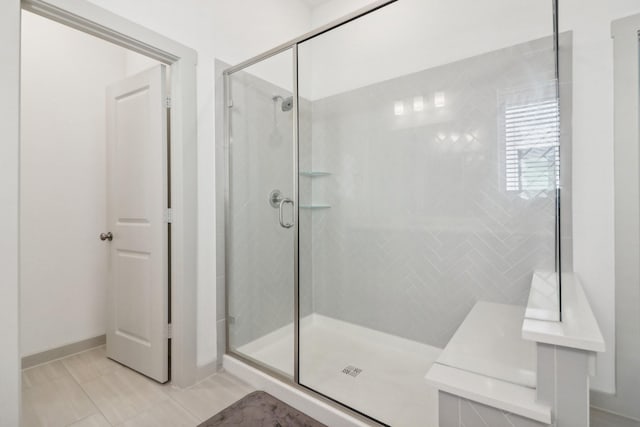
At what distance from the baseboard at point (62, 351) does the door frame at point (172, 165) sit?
3.36 ft

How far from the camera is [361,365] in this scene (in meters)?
2.11

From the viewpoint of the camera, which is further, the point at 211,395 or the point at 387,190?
the point at 387,190

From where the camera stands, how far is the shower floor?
65.2 inches

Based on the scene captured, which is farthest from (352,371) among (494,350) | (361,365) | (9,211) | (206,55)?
(206,55)

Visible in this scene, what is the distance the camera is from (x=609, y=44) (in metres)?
1.61

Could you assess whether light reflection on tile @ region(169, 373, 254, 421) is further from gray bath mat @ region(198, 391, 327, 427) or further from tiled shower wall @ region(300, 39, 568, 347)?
tiled shower wall @ region(300, 39, 568, 347)

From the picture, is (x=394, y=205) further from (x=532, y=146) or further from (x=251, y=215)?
(x=251, y=215)

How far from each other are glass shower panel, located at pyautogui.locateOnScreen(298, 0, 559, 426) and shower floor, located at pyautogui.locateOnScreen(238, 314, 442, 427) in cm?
1

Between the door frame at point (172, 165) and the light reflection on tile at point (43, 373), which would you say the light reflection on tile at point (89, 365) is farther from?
the door frame at point (172, 165)

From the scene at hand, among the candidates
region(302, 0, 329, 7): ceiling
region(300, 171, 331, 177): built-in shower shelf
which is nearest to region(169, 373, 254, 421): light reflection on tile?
region(300, 171, 331, 177): built-in shower shelf

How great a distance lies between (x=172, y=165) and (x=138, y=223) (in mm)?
505

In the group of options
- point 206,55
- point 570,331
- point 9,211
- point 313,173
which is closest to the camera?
point 570,331

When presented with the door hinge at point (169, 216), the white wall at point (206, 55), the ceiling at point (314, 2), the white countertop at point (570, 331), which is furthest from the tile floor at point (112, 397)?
the ceiling at point (314, 2)

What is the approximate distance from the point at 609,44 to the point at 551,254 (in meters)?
1.13
